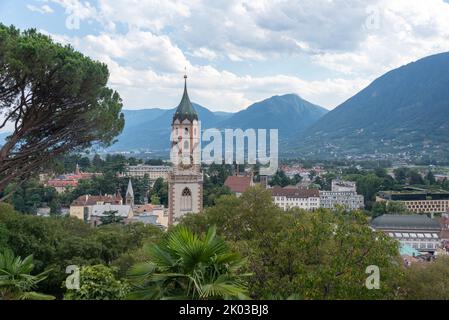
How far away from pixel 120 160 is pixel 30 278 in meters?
68.3

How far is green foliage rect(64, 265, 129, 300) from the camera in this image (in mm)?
6551

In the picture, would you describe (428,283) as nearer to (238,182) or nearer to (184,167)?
(184,167)

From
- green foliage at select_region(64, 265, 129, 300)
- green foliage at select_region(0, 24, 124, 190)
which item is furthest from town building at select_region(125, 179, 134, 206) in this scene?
green foliage at select_region(64, 265, 129, 300)

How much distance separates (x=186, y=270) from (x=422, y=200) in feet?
218

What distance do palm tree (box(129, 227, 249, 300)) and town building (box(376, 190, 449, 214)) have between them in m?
62.8

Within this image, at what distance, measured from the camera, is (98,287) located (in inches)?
260


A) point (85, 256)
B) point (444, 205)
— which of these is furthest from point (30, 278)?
point (444, 205)

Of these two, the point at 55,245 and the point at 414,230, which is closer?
the point at 55,245

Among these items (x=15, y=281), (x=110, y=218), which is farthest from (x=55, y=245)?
(x=110, y=218)

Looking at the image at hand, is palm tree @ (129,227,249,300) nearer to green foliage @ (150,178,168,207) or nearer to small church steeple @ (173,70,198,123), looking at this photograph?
small church steeple @ (173,70,198,123)

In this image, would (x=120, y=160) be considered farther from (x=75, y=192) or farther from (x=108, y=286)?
(x=108, y=286)

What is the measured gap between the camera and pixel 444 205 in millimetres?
66312

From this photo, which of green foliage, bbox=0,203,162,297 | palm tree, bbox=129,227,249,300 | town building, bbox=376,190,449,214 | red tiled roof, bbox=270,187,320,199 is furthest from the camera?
red tiled roof, bbox=270,187,320,199

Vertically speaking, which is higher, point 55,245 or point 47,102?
point 47,102
